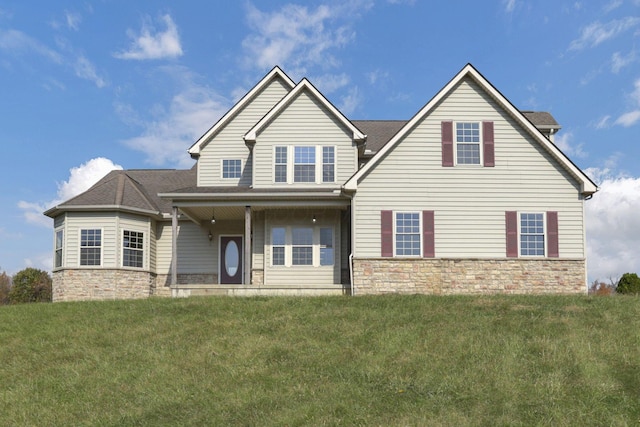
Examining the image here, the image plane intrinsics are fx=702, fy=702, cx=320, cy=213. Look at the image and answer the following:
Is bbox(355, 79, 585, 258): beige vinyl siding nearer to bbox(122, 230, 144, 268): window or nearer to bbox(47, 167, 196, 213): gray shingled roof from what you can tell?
bbox(122, 230, 144, 268): window

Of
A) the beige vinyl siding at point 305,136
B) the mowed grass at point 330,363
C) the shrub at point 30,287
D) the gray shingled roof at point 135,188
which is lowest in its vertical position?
the mowed grass at point 330,363

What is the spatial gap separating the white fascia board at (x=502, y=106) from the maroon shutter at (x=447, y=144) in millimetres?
781

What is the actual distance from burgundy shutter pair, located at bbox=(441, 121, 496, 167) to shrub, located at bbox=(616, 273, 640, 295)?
7.26 meters

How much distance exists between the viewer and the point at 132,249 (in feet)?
83.9

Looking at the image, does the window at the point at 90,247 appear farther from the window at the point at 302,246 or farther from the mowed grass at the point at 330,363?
the window at the point at 302,246

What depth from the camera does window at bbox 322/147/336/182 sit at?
2420cm

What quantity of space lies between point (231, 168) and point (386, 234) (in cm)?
691

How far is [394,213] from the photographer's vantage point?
71.6ft

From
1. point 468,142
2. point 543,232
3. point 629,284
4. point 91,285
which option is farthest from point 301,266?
point 629,284

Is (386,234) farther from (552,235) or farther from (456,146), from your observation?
(552,235)

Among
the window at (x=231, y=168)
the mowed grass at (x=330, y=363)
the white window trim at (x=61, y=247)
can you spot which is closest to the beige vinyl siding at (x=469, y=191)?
the mowed grass at (x=330, y=363)

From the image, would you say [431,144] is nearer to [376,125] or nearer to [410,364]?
[376,125]

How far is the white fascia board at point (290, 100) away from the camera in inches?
944

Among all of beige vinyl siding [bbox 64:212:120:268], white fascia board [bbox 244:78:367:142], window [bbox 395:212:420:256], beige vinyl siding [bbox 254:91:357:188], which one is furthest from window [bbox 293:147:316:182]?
beige vinyl siding [bbox 64:212:120:268]
